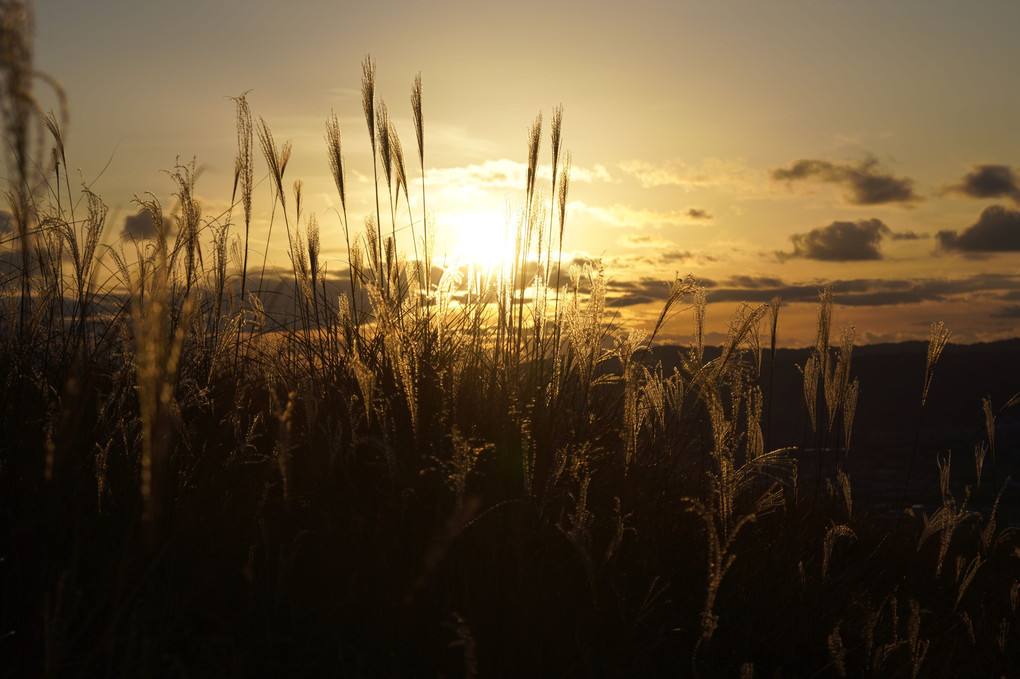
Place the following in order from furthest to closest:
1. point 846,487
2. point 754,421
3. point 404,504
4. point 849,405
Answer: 1. point 849,405
2. point 846,487
3. point 754,421
4. point 404,504

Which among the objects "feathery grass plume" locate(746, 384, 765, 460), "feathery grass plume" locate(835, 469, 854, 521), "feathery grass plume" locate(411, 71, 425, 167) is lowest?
"feathery grass plume" locate(835, 469, 854, 521)

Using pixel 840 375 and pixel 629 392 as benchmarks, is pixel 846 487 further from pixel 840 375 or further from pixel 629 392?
pixel 629 392

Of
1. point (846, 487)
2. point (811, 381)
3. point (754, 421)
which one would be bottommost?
point (846, 487)

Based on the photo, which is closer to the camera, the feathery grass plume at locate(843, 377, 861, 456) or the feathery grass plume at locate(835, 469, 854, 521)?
the feathery grass plume at locate(835, 469, 854, 521)

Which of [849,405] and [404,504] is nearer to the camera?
[404,504]

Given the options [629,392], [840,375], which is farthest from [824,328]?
[629,392]

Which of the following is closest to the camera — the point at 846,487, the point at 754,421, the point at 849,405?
the point at 754,421

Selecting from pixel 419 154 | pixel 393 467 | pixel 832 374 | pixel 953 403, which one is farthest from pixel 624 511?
pixel 953 403

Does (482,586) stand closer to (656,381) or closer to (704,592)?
(704,592)

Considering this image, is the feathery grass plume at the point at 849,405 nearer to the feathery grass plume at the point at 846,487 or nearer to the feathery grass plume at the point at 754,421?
the feathery grass plume at the point at 846,487

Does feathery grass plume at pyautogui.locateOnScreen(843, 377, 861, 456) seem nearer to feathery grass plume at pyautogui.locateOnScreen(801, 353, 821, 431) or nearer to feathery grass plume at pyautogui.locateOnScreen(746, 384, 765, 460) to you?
feathery grass plume at pyautogui.locateOnScreen(801, 353, 821, 431)

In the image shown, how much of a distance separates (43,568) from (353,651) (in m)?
0.86

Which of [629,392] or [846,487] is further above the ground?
[629,392]

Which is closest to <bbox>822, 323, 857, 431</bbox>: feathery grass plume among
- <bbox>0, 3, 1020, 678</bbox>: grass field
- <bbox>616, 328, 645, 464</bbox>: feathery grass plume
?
<bbox>0, 3, 1020, 678</bbox>: grass field
